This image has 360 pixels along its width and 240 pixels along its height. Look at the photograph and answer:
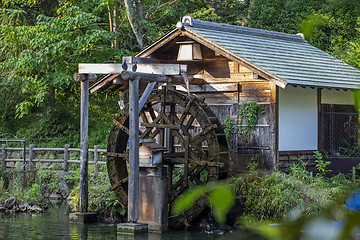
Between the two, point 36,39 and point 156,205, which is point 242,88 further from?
point 36,39

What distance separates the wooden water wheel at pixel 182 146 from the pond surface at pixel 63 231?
794 mm

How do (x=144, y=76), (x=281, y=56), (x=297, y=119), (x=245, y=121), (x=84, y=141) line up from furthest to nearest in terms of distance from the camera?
(x=281, y=56), (x=297, y=119), (x=245, y=121), (x=84, y=141), (x=144, y=76)

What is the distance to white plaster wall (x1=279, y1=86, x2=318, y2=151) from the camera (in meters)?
13.1

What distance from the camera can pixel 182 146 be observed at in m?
13.2

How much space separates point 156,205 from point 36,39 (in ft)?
35.4

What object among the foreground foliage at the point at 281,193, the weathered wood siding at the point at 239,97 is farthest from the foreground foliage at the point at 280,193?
the weathered wood siding at the point at 239,97

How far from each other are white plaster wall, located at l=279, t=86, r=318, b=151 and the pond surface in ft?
10.6

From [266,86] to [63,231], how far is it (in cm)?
564

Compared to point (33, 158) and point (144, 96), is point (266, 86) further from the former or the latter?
point (33, 158)

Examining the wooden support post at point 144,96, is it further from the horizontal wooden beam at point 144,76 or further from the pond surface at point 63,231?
the pond surface at point 63,231

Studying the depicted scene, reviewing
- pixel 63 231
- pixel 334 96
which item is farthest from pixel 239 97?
pixel 63 231

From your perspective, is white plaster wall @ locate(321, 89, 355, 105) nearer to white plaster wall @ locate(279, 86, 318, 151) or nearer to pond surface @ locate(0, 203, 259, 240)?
white plaster wall @ locate(279, 86, 318, 151)

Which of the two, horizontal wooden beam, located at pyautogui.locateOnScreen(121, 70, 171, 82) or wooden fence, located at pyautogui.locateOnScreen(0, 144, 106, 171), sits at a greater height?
horizontal wooden beam, located at pyautogui.locateOnScreen(121, 70, 171, 82)

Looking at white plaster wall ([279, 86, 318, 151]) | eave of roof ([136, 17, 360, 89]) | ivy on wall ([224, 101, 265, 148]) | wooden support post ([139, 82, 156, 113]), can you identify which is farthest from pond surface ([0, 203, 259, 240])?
eave of roof ([136, 17, 360, 89])
